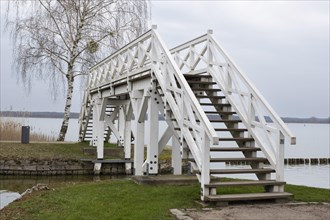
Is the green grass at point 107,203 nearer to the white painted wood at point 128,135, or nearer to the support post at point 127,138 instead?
the white painted wood at point 128,135

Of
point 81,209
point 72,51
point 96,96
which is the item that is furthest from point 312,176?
point 81,209

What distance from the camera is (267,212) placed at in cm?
715

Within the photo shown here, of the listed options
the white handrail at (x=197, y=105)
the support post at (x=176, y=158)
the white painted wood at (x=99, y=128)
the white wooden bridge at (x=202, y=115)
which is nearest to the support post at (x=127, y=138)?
the white painted wood at (x=99, y=128)

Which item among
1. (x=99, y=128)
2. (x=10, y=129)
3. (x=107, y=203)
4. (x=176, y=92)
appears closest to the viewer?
(x=107, y=203)

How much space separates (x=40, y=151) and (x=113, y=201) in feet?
41.8

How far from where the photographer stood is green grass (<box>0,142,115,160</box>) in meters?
19.5

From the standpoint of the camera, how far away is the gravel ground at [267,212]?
6.73m

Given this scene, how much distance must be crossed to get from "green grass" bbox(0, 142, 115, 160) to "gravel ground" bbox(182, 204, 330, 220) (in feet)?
43.9

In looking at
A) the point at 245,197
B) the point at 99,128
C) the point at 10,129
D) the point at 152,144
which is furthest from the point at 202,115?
the point at 10,129

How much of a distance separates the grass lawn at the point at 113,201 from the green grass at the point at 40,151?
9764 millimetres

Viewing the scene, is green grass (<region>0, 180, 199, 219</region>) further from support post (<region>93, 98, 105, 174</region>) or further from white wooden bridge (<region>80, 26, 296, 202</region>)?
support post (<region>93, 98, 105, 174</region>)

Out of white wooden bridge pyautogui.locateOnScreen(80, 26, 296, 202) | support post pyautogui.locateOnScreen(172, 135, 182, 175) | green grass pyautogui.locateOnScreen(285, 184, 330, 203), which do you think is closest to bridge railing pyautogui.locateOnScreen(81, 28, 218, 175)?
white wooden bridge pyautogui.locateOnScreen(80, 26, 296, 202)

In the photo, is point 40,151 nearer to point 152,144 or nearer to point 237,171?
point 152,144

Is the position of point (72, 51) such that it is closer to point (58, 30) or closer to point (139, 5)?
point (58, 30)
